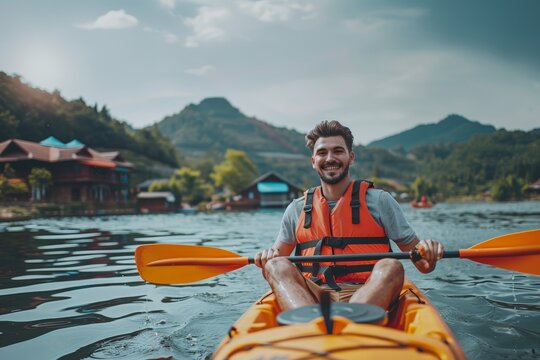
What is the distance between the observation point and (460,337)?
337cm

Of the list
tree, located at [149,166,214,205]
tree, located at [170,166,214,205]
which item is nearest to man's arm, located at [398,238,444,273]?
tree, located at [149,166,214,205]

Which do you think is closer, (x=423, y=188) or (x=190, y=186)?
(x=190, y=186)

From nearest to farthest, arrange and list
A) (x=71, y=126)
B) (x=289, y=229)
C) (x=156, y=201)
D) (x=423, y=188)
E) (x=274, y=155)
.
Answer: (x=289, y=229) < (x=156, y=201) < (x=71, y=126) < (x=423, y=188) < (x=274, y=155)

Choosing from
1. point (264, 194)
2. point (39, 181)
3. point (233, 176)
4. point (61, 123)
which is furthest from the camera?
point (233, 176)

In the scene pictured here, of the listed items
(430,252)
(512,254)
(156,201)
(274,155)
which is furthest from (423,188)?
(274,155)

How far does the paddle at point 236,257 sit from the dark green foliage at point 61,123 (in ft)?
147

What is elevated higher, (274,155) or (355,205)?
(274,155)

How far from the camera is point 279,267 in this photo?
262cm

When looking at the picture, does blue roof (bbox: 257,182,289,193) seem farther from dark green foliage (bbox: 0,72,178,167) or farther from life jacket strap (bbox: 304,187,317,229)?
life jacket strap (bbox: 304,187,317,229)

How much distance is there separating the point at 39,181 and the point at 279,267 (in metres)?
33.7

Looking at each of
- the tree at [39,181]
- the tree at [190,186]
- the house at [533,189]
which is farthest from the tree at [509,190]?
the tree at [39,181]

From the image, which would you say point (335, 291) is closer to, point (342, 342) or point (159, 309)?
point (342, 342)

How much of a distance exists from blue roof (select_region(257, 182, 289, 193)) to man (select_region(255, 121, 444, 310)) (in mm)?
46957

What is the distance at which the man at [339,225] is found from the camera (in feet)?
9.81
